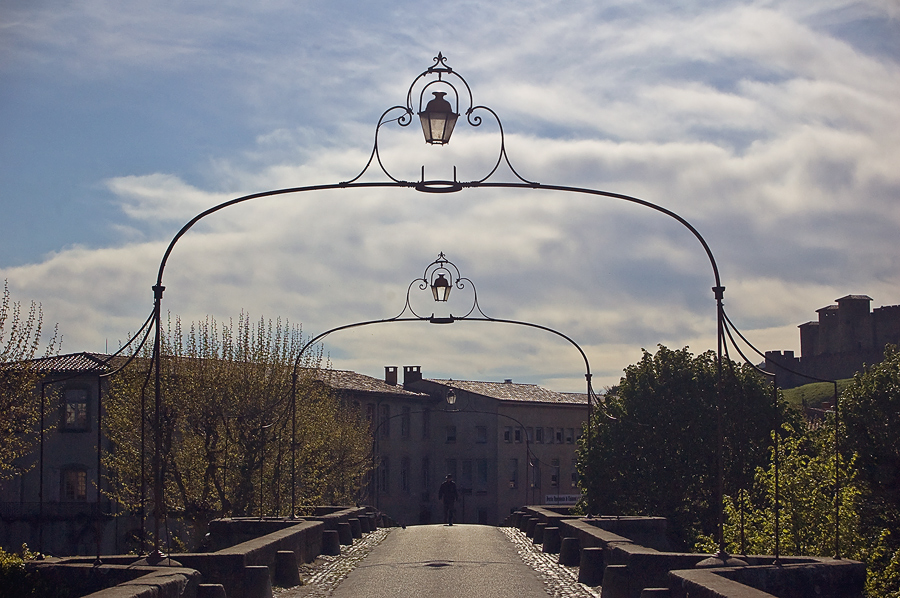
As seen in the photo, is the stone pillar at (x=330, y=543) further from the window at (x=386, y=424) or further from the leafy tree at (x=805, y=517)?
the window at (x=386, y=424)

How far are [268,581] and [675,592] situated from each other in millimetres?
4819

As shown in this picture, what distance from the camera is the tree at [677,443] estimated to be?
36125 mm

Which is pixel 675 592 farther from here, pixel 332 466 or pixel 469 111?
pixel 332 466

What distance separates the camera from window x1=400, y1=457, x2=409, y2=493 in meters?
72.6

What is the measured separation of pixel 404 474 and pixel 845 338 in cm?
4952

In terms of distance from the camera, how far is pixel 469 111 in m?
11.8

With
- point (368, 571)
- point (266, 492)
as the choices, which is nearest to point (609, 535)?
point (368, 571)

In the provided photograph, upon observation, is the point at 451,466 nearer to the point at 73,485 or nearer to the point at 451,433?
the point at 451,433

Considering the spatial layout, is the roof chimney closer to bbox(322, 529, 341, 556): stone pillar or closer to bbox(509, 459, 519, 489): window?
bbox(509, 459, 519, 489): window

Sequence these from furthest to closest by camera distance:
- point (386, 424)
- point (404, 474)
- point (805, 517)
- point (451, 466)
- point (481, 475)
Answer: point (451, 466) → point (481, 475) → point (404, 474) → point (386, 424) → point (805, 517)

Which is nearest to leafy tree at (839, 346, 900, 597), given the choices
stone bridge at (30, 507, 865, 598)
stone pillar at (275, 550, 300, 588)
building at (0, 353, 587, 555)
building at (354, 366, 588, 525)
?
stone bridge at (30, 507, 865, 598)

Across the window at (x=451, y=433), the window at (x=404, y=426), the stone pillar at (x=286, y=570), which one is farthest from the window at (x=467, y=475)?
the stone pillar at (x=286, y=570)

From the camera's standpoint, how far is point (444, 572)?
1617 centimetres

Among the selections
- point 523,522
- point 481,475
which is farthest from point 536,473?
point 523,522
